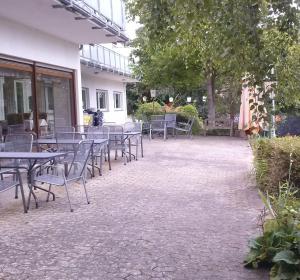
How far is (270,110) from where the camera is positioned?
306 cm

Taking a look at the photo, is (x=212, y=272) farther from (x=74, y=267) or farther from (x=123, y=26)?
(x=123, y=26)

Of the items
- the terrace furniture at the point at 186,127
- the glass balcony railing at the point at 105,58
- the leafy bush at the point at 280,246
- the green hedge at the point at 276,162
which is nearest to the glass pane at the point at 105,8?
the green hedge at the point at 276,162

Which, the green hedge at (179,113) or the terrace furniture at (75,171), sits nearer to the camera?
the terrace furniture at (75,171)

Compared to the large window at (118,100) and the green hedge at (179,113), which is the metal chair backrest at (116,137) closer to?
the green hedge at (179,113)

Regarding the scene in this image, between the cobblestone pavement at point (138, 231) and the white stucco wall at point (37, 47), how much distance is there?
3.53m

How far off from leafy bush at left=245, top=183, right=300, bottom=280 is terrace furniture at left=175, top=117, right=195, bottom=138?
1411 cm

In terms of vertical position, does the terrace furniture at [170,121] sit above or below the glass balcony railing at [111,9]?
below

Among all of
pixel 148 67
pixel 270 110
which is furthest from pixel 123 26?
pixel 270 110

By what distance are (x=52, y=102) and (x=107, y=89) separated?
1533 cm

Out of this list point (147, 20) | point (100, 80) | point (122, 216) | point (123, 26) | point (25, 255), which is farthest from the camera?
point (100, 80)

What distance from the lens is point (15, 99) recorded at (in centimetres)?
1088

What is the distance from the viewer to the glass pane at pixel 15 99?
10336 millimetres

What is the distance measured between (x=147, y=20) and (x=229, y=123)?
18913 millimetres

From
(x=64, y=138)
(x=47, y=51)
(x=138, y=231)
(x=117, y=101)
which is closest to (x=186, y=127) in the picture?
(x=47, y=51)
